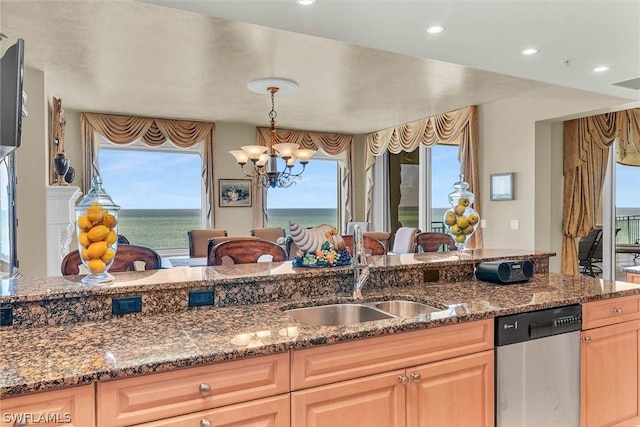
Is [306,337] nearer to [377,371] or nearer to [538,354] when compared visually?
[377,371]

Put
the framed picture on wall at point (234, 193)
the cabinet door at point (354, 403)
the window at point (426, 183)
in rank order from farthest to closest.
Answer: the framed picture on wall at point (234, 193), the window at point (426, 183), the cabinet door at point (354, 403)

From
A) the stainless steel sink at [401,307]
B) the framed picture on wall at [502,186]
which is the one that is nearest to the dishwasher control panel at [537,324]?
the stainless steel sink at [401,307]

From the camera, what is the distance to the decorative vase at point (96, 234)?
182cm

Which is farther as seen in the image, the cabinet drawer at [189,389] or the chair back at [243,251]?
the chair back at [243,251]

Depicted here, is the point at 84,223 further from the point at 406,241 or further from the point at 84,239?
the point at 406,241

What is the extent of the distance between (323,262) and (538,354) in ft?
3.62

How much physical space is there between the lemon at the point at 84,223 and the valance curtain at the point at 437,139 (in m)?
4.86

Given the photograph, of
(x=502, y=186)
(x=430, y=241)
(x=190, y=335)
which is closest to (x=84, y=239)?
(x=190, y=335)

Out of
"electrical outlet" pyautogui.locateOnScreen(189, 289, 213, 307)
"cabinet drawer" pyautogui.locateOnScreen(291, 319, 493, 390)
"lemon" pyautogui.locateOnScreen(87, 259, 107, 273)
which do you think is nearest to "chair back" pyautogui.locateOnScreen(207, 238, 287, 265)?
"electrical outlet" pyautogui.locateOnScreen(189, 289, 213, 307)

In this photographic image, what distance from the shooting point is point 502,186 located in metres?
5.41

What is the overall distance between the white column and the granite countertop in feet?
10.4

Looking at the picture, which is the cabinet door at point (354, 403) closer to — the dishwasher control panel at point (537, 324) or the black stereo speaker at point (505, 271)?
the dishwasher control panel at point (537, 324)

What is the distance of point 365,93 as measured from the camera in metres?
5.07

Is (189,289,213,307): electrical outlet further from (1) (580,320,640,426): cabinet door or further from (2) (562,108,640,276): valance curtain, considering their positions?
(2) (562,108,640,276): valance curtain
